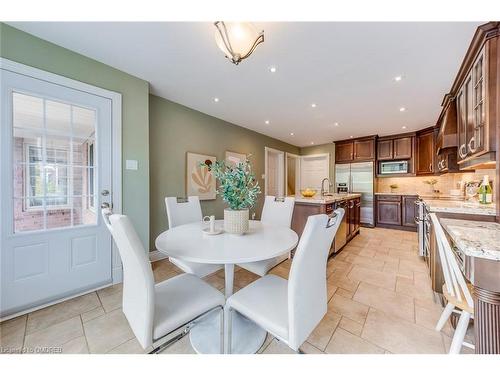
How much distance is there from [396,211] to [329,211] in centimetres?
310

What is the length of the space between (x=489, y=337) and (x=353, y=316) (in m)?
0.94

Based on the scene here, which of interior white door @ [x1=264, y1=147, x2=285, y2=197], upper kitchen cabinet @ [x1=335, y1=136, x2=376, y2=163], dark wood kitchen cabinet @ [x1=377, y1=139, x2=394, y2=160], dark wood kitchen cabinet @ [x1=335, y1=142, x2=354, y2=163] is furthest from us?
interior white door @ [x1=264, y1=147, x2=285, y2=197]

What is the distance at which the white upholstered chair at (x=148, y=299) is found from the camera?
89cm

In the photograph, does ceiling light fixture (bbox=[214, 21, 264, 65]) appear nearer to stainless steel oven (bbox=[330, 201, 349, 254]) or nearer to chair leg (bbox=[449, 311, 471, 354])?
chair leg (bbox=[449, 311, 471, 354])

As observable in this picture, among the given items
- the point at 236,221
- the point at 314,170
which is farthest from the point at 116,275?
the point at 314,170

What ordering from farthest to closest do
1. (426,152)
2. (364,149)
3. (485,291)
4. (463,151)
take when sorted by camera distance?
(364,149) < (426,152) < (463,151) < (485,291)

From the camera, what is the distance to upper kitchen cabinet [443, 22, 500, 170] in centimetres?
146

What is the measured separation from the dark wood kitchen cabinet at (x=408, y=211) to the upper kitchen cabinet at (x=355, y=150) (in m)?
1.24

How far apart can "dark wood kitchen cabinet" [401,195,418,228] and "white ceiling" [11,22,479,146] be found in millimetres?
2014

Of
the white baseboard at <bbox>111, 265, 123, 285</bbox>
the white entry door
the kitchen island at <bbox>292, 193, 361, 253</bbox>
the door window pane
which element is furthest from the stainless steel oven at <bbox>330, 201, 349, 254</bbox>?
the door window pane

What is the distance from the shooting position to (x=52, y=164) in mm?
1853

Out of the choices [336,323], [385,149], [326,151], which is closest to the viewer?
[336,323]

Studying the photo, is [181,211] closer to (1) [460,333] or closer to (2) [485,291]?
(2) [485,291]
